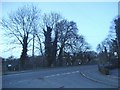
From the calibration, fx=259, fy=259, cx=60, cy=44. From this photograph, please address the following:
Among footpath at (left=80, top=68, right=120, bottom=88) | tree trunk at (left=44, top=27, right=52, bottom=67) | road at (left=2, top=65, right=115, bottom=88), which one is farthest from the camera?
tree trunk at (left=44, top=27, right=52, bottom=67)

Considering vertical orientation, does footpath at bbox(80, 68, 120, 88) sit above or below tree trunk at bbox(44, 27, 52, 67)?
below

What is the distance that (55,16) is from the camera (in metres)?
64.9

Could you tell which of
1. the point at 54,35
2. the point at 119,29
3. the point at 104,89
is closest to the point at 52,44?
the point at 54,35

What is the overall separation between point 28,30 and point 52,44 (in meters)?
10.7

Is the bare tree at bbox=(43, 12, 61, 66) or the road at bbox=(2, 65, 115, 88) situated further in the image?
the bare tree at bbox=(43, 12, 61, 66)

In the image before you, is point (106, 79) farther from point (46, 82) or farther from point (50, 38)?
point (50, 38)

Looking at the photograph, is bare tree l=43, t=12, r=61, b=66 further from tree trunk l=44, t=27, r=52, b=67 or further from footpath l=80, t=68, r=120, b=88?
footpath l=80, t=68, r=120, b=88

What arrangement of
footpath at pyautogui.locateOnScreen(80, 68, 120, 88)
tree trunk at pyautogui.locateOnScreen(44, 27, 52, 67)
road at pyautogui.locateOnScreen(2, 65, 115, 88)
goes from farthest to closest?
tree trunk at pyautogui.locateOnScreen(44, 27, 52, 67)
footpath at pyautogui.locateOnScreen(80, 68, 120, 88)
road at pyautogui.locateOnScreen(2, 65, 115, 88)

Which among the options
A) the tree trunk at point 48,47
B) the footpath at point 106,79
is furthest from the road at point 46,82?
the tree trunk at point 48,47

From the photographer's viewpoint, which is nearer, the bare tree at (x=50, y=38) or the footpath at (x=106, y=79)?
the footpath at (x=106, y=79)

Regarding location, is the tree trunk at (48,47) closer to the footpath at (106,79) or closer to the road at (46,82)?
the footpath at (106,79)

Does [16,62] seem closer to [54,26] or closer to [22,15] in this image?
[22,15]

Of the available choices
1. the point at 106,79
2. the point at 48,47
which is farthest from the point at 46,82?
the point at 48,47

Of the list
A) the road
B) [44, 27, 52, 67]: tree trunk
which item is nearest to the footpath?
the road
